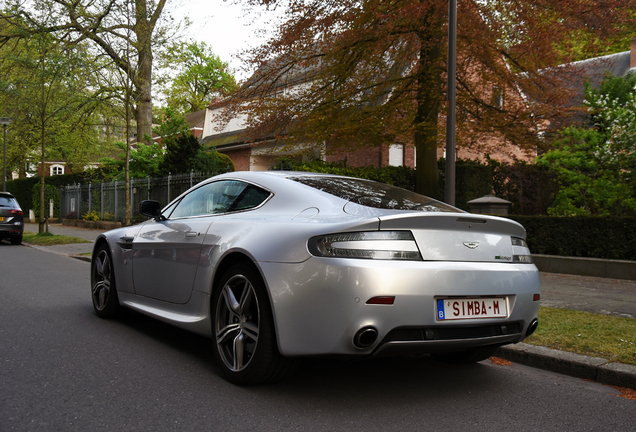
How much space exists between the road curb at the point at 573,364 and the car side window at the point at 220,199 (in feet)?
7.96

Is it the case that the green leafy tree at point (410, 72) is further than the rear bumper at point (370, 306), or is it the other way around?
the green leafy tree at point (410, 72)

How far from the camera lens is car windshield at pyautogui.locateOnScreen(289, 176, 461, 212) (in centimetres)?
394

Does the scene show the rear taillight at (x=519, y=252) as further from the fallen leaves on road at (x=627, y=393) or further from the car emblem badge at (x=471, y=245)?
the fallen leaves on road at (x=627, y=393)

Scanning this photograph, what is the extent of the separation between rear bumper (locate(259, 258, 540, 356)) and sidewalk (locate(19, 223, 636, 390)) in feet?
4.06

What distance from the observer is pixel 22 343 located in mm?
4941

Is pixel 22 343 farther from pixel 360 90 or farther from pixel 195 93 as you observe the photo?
pixel 195 93

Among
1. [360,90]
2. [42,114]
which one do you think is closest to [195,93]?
[42,114]

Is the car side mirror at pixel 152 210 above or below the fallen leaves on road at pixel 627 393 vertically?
above

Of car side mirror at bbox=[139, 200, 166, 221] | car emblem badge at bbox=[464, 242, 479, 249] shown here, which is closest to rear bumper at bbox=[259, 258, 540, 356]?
car emblem badge at bbox=[464, 242, 479, 249]

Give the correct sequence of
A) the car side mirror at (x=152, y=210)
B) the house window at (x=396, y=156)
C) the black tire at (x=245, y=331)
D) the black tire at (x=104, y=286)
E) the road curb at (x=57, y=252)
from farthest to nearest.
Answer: the house window at (x=396, y=156) < the road curb at (x=57, y=252) < the black tire at (x=104, y=286) < the car side mirror at (x=152, y=210) < the black tire at (x=245, y=331)

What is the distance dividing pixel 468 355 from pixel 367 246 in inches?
68.2

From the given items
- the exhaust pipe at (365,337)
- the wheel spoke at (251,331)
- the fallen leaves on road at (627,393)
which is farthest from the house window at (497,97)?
the exhaust pipe at (365,337)

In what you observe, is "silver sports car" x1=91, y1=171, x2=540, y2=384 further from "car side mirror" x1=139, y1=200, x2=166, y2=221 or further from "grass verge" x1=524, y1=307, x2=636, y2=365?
"grass verge" x1=524, y1=307, x2=636, y2=365

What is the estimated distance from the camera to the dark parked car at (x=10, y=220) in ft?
59.2
